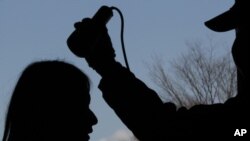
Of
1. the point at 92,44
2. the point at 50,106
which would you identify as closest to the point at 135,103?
the point at 92,44

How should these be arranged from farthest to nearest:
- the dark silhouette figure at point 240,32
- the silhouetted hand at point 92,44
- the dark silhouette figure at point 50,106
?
the dark silhouette figure at point 50,106
the silhouetted hand at point 92,44
the dark silhouette figure at point 240,32

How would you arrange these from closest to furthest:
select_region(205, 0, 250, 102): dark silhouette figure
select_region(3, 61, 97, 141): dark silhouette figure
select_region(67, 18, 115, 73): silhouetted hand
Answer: select_region(205, 0, 250, 102): dark silhouette figure → select_region(67, 18, 115, 73): silhouetted hand → select_region(3, 61, 97, 141): dark silhouette figure

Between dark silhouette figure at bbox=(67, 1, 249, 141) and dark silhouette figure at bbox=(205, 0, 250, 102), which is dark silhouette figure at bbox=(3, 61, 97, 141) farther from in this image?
dark silhouette figure at bbox=(205, 0, 250, 102)

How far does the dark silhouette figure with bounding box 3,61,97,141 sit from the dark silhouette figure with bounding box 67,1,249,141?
538mm

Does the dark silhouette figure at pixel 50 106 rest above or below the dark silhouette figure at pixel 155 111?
above

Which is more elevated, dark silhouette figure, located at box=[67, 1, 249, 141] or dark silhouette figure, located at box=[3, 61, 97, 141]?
dark silhouette figure, located at box=[3, 61, 97, 141]

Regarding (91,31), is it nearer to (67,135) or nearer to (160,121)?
(160,121)

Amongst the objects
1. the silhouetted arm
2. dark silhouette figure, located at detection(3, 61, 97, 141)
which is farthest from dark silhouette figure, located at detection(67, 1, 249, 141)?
dark silhouette figure, located at detection(3, 61, 97, 141)

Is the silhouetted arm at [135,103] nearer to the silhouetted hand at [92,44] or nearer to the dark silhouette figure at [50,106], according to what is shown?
the silhouetted hand at [92,44]

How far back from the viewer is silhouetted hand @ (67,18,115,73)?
100 centimetres

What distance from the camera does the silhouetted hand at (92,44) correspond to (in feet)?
3.27

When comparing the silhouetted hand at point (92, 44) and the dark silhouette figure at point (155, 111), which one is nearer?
the dark silhouette figure at point (155, 111)

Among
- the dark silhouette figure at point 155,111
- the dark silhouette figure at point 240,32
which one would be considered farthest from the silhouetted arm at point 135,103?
the dark silhouette figure at point 240,32

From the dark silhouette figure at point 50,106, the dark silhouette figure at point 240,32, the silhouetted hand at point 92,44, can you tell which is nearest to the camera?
the dark silhouette figure at point 240,32
